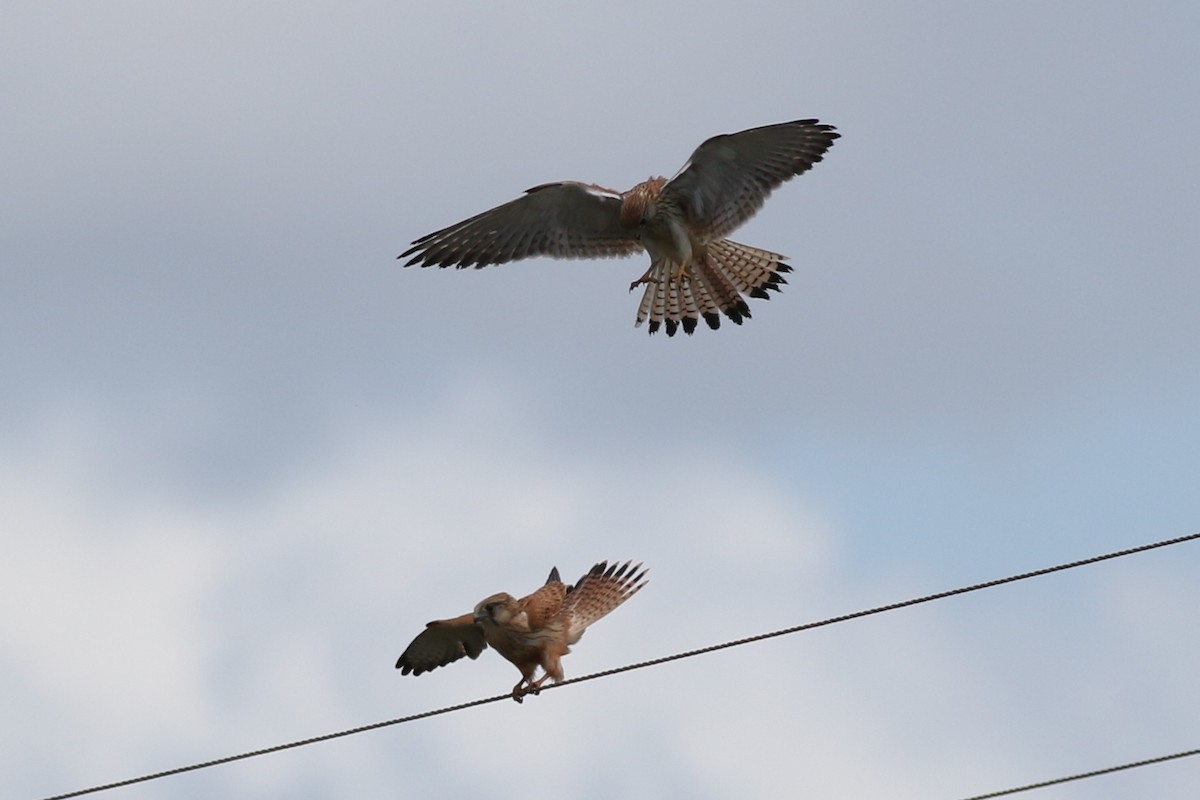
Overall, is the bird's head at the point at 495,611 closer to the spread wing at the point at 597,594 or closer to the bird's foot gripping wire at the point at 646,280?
the spread wing at the point at 597,594

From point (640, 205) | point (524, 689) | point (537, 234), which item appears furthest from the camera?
point (537, 234)

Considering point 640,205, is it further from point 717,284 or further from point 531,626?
point 531,626

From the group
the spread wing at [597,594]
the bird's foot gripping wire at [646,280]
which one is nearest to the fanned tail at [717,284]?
the bird's foot gripping wire at [646,280]

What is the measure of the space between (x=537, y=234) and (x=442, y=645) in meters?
3.70

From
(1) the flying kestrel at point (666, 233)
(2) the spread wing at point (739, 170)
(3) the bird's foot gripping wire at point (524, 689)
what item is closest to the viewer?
(3) the bird's foot gripping wire at point (524, 689)

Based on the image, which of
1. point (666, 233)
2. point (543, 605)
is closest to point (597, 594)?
point (543, 605)

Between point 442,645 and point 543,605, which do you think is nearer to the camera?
point 543,605

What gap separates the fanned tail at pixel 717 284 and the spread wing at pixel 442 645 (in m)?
3.37

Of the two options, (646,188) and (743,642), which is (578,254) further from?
(743,642)

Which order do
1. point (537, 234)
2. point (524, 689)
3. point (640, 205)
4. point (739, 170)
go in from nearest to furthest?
1. point (524, 689)
2. point (739, 170)
3. point (640, 205)
4. point (537, 234)

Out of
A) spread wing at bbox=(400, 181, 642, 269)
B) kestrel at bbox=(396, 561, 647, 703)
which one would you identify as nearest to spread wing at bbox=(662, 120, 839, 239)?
spread wing at bbox=(400, 181, 642, 269)

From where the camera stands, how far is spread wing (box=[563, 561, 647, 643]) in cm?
1038

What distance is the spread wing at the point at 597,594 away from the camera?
1038cm

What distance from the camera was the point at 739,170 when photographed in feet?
40.4
